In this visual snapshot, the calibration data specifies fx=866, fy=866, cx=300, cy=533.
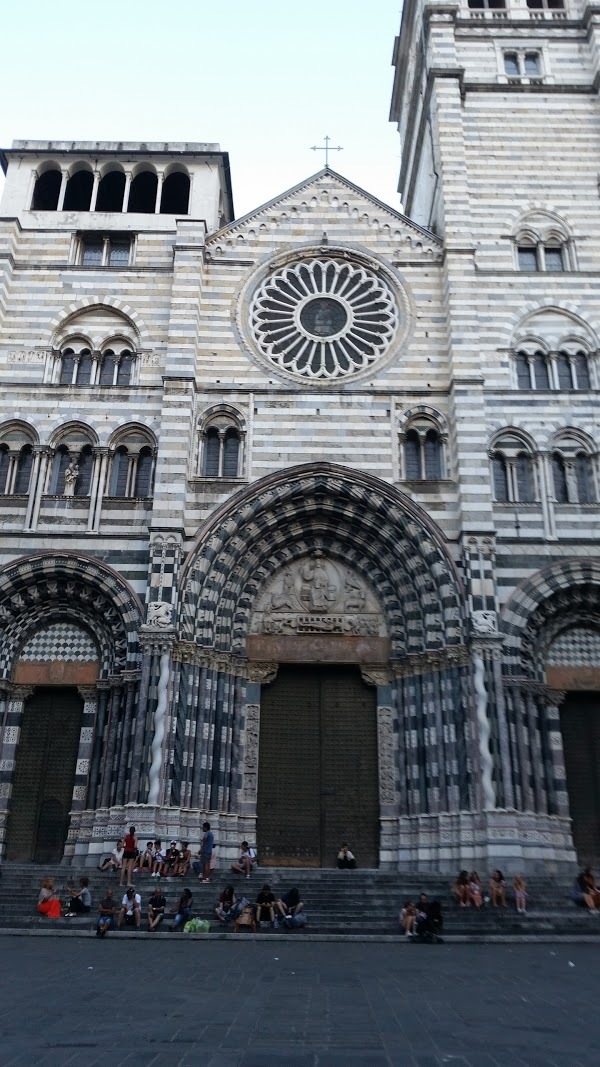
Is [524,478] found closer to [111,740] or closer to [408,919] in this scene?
[408,919]

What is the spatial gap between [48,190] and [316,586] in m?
15.2

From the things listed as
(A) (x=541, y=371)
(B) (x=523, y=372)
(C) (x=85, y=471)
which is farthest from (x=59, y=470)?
(A) (x=541, y=371)

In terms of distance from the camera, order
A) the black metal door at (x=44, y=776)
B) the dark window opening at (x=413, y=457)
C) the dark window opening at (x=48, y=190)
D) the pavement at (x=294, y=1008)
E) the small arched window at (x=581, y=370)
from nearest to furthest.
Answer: the pavement at (x=294, y=1008) → the black metal door at (x=44, y=776) → the dark window opening at (x=413, y=457) → the small arched window at (x=581, y=370) → the dark window opening at (x=48, y=190)

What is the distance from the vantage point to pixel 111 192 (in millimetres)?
26922

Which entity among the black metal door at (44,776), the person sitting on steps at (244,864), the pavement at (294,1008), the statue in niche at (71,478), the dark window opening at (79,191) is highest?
the dark window opening at (79,191)

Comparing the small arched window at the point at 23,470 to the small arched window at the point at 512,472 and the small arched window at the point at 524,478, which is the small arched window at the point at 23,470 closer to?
the small arched window at the point at 512,472

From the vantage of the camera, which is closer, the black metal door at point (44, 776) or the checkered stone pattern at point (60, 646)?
the black metal door at point (44, 776)

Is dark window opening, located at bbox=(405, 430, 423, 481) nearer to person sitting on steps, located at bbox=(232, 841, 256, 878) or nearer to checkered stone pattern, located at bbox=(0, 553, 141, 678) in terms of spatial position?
checkered stone pattern, located at bbox=(0, 553, 141, 678)

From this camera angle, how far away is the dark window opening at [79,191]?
26.3 metres

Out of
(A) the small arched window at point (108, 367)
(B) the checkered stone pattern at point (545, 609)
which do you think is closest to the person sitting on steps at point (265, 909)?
(B) the checkered stone pattern at point (545, 609)

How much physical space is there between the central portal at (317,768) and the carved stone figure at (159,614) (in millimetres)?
3498

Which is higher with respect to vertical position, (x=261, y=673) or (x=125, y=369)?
(x=125, y=369)

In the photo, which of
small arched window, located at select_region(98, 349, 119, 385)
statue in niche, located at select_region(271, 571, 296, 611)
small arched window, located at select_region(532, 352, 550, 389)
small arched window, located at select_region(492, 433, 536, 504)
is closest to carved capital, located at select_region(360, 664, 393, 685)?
statue in niche, located at select_region(271, 571, 296, 611)

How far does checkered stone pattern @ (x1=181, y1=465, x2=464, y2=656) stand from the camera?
67.8 ft
